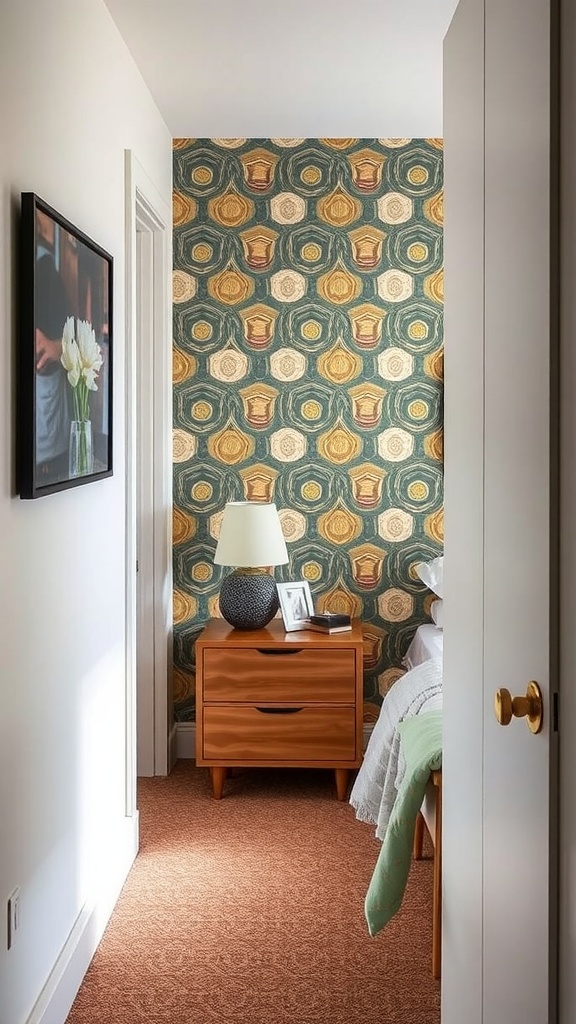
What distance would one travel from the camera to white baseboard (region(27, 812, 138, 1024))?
2.30m

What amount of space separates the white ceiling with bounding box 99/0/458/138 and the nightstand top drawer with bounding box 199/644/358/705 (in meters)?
2.05

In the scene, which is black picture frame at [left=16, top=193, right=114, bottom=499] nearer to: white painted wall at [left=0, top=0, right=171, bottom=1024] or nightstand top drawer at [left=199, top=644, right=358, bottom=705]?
white painted wall at [left=0, top=0, right=171, bottom=1024]

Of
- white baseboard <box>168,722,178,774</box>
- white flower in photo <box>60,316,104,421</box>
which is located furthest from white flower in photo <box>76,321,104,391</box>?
white baseboard <box>168,722,178,774</box>

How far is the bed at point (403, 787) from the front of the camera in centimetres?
247

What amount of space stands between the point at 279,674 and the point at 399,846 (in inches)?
60.7

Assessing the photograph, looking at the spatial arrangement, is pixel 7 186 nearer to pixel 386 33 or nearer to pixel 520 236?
pixel 520 236

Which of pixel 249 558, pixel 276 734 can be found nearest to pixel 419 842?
pixel 276 734

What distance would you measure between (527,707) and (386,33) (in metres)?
2.50

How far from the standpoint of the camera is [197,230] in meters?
4.47

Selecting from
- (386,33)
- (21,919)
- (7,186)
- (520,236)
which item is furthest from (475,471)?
(386,33)

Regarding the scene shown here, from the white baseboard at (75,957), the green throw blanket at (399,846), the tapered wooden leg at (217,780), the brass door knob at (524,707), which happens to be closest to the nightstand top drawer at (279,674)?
the tapered wooden leg at (217,780)

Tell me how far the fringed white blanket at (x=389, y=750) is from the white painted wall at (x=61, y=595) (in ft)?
2.56

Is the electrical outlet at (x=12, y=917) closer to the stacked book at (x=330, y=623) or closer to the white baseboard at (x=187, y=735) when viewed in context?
the stacked book at (x=330, y=623)

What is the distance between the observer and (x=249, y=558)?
4.07 meters
